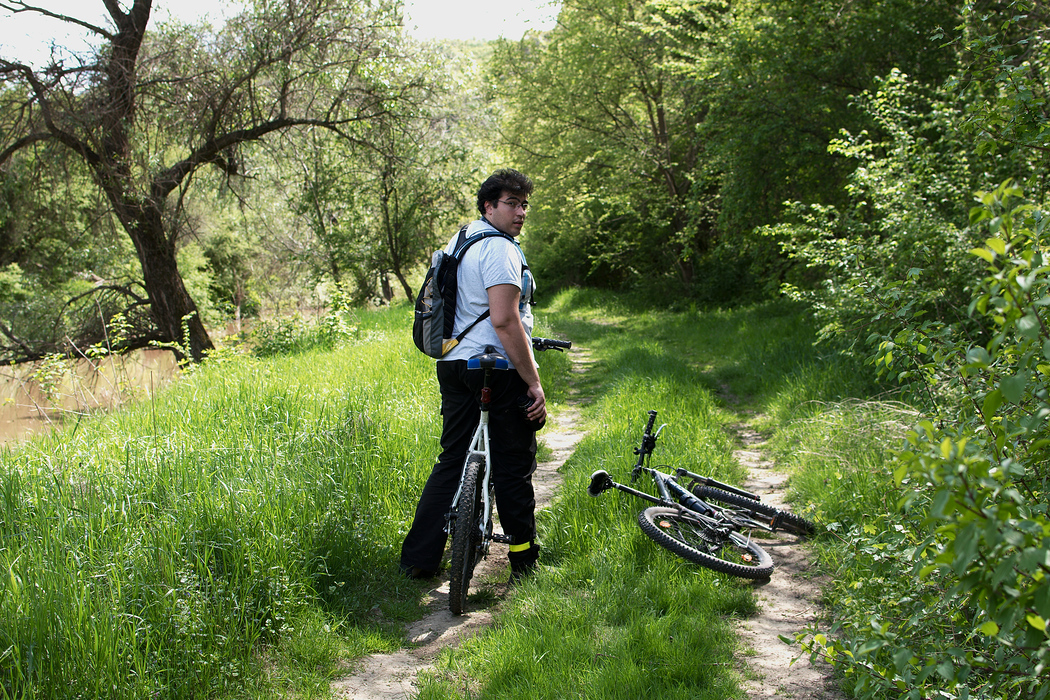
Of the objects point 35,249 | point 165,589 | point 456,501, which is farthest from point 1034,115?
point 35,249

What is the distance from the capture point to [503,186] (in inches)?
157

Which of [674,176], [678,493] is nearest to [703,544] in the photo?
[678,493]

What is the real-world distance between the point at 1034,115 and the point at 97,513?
455cm

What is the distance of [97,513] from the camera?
3.38 meters

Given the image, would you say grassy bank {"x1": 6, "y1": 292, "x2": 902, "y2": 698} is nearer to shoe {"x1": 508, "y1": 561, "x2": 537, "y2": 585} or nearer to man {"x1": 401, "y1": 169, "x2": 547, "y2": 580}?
shoe {"x1": 508, "y1": 561, "x2": 537, "y2": 585}

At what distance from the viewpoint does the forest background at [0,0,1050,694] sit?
1666 mm

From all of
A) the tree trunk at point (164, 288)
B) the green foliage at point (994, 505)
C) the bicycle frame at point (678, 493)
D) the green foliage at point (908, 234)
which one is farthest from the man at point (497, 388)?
the tree trunk at point (164, 288)

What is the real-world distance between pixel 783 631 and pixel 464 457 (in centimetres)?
192

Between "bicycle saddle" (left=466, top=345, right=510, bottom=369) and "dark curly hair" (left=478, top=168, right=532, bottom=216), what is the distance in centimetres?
85

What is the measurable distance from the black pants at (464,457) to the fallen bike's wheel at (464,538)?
0.79 feet

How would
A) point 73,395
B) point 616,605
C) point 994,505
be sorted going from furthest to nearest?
point 73,395, point 616,605, point 994,505

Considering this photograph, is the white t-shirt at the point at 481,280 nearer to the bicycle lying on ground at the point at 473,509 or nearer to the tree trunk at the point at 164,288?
the bicycle lying on ground at the point at 473,509

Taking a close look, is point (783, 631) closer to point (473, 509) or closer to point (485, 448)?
point (473, 509)

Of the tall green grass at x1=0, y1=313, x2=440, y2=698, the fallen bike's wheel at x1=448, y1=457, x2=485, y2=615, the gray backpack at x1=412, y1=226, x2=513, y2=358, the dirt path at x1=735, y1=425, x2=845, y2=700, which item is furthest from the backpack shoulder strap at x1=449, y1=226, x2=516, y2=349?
the dirt path at x1=735, y1=425, x2=845, y2=700
